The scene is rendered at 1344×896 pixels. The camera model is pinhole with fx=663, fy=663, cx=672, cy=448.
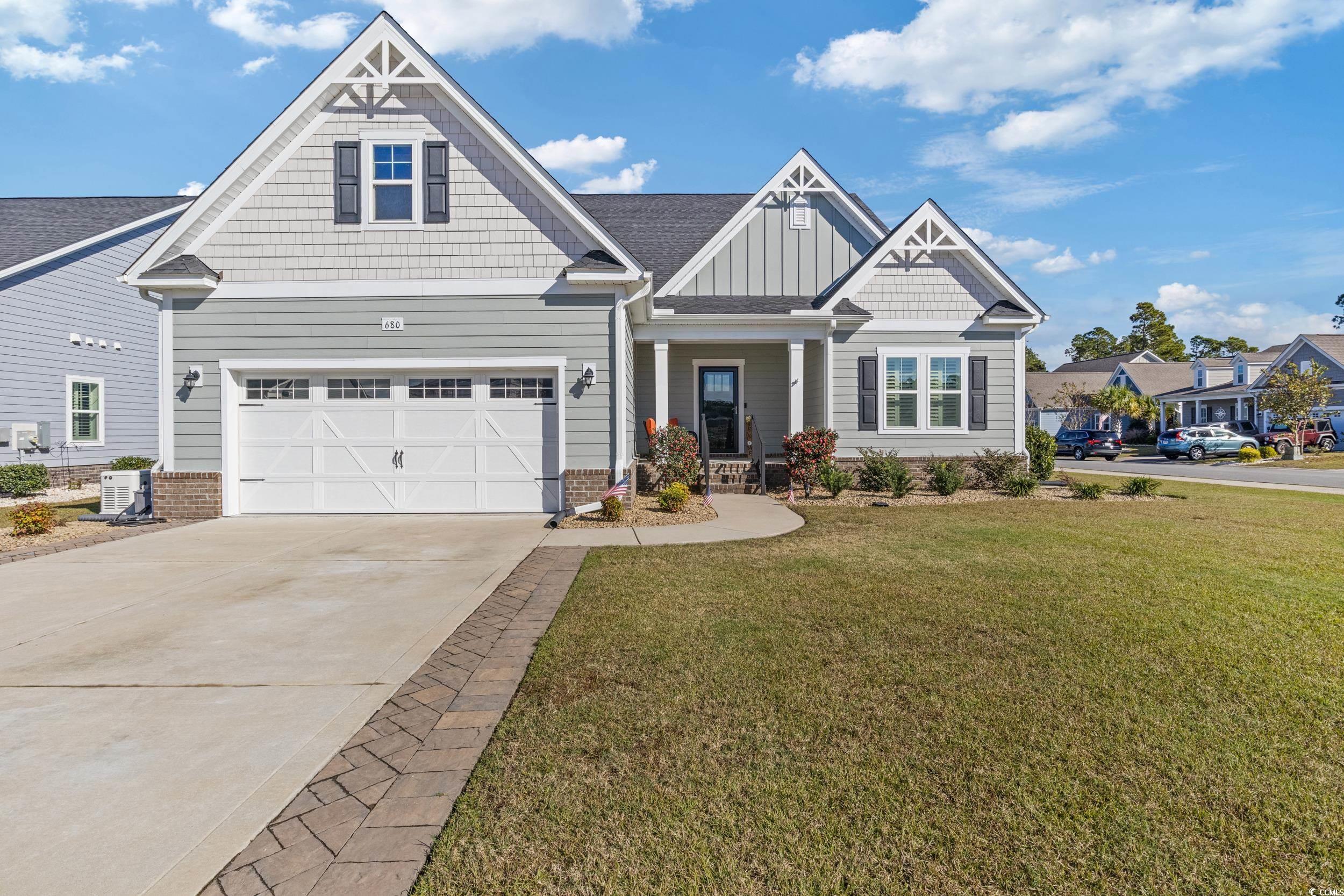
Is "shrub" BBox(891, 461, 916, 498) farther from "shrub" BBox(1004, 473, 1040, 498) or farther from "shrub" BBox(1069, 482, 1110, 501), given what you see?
"shrub" BBox(1069, 482, 1110, 501)

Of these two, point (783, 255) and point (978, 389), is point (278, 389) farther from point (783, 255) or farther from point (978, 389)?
point (978, 389)

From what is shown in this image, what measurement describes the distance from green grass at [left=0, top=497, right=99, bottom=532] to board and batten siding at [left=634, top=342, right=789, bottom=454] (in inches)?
426

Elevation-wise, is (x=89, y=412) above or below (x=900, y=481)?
above

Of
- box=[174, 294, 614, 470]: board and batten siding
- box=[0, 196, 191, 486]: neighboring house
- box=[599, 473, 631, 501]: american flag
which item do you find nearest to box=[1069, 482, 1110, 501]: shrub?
box=[599, 473, 631, 501]: american flag

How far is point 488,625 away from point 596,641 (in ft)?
3.43

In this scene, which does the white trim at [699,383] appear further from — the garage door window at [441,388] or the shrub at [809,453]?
the garage door window at [441,388]

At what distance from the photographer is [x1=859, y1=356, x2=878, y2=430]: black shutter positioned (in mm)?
14328

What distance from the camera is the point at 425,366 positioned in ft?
35.5

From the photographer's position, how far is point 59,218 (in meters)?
18.3

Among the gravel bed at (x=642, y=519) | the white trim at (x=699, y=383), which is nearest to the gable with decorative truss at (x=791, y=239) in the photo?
the white trim at (x=699, y=383)

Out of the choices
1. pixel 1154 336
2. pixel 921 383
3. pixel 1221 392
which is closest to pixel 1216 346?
pixel 1154 336

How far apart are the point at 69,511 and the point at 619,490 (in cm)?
1066

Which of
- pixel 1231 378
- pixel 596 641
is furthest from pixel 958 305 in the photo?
pixel 1231 378

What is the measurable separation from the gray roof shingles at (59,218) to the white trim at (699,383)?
15.6 metres
